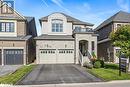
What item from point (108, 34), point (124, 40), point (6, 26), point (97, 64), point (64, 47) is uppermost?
point (6, 26)

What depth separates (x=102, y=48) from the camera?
4941 cm

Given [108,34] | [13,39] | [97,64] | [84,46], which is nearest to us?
[97,64]

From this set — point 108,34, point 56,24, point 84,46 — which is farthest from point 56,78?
point 108,34

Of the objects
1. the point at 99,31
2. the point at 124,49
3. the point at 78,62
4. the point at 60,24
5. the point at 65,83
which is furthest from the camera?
the point at 99,31

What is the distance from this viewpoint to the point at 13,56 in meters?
37.8

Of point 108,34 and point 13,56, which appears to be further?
point 108,34

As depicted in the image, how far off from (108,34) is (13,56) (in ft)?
59.7

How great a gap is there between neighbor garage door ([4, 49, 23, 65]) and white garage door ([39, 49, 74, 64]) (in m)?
3.22

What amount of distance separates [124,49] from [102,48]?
→ 22.1m

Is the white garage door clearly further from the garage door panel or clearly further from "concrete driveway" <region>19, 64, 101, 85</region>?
"concrete driveway" <region>19, 64, 101, 85</region>

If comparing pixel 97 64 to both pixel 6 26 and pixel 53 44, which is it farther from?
pixel 6 26

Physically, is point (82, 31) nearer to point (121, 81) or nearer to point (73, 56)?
point (73, 56)

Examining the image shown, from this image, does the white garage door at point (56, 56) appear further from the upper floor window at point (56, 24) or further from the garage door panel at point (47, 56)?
the upper floor window at point (56, 24)

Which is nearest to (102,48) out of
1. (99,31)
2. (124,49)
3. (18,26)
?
(99,31)
